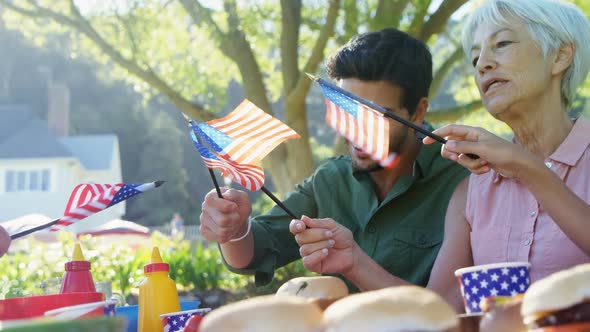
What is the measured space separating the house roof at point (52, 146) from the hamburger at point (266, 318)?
140 feet

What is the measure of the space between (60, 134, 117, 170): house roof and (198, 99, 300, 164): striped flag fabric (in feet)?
141

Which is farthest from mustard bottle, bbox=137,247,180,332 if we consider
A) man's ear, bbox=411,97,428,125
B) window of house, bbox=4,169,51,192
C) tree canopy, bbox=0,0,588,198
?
window of house, bbox=4,169,51,192

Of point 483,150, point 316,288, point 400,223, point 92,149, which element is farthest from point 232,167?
point 92,149

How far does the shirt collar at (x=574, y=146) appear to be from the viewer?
6.87 feet

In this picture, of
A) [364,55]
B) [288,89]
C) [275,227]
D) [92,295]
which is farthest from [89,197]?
[288,89]

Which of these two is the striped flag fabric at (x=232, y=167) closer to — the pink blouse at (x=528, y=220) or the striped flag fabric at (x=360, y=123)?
the striped flag fabric at (x=360, y=123)

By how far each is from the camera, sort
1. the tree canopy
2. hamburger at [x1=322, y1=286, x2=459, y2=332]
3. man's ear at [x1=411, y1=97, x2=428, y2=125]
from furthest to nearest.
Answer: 1. the tree canopy
2. man's ear at [x1=411, y1=97, x2=428, y2=125]
3. hamburger at [x1=322, y1=286, x2=459, y2=332]

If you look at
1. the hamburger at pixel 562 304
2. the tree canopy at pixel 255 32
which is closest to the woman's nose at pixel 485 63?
the hamburger at pixel 562 304

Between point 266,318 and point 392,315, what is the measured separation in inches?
7.2

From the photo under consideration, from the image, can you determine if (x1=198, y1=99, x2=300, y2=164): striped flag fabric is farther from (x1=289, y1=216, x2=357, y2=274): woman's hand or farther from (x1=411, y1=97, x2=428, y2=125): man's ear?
(x1=411, y1=97, x2=428, y2=125): man's ear

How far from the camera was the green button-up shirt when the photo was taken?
9.10 feet

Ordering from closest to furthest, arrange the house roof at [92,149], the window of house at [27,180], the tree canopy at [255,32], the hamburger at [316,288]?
the hamburger at [316,288] → the tree canopy at [255,32] → the window of house at [27,180] → the house roof at [92,149]

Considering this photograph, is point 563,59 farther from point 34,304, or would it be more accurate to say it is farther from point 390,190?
point 34,304

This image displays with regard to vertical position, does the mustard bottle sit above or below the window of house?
below
